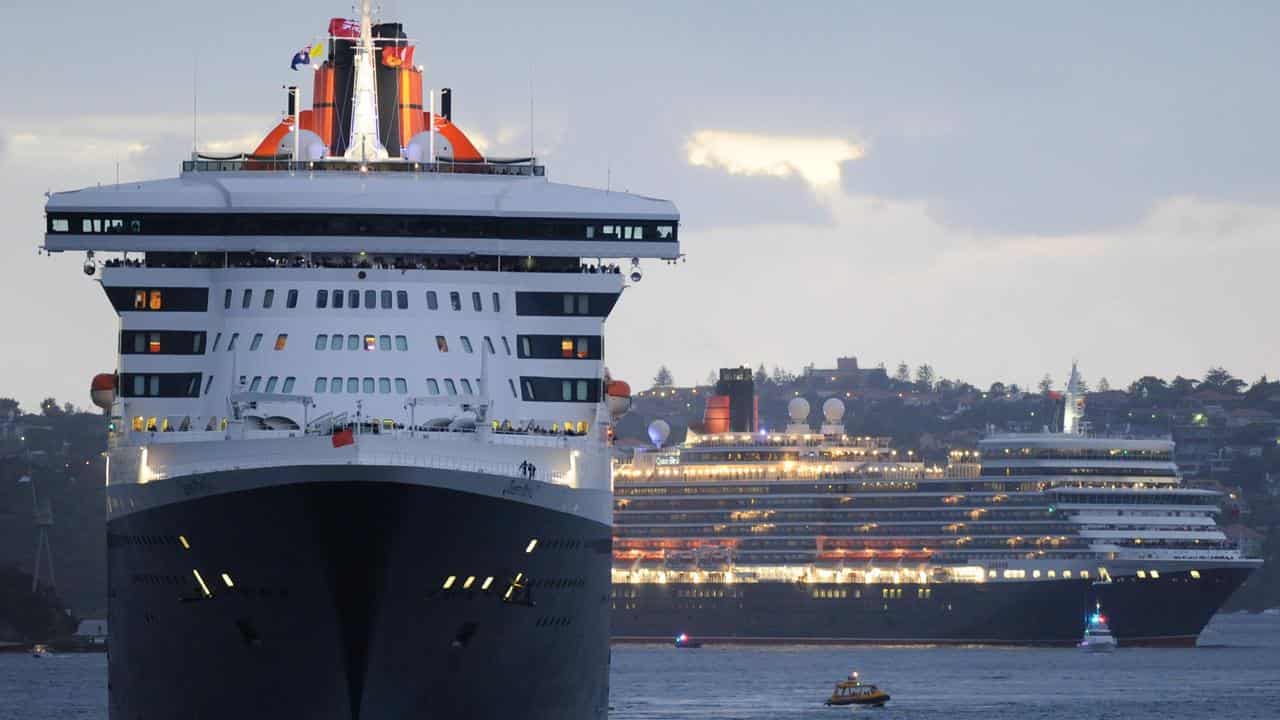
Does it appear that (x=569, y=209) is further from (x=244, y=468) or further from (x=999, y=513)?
(x=999, y=513)

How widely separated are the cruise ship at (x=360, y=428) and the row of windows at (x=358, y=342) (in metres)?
0.04

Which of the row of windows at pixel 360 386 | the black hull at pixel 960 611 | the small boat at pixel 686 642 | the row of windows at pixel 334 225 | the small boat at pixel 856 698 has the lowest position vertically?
the small boat at pixel 856 698

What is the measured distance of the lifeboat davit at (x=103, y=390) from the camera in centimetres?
5716

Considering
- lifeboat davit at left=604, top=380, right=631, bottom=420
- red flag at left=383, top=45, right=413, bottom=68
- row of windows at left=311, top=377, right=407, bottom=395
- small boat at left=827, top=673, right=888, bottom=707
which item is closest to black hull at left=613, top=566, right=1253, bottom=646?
small boat at left=827, top=673, right=888, bottom=707

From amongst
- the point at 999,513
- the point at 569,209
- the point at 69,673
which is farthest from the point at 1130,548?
the point at 569,209

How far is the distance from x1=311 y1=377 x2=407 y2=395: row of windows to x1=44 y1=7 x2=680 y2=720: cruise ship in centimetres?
5

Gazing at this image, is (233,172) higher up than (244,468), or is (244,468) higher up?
(233,172)

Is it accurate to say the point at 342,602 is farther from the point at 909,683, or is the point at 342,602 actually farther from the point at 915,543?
the point at 915,543

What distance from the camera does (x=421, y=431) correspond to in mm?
52625

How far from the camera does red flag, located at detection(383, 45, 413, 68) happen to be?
6288cm

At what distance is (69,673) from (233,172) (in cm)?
7253

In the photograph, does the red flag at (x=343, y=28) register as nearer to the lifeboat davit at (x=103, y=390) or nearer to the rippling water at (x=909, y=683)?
the lifeboat davit at (x=103, y=390)

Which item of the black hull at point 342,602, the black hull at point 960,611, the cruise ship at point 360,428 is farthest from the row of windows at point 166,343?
the black hull at point 960,611

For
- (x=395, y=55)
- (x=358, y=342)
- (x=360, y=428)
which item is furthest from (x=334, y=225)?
(x=395, y=55)
